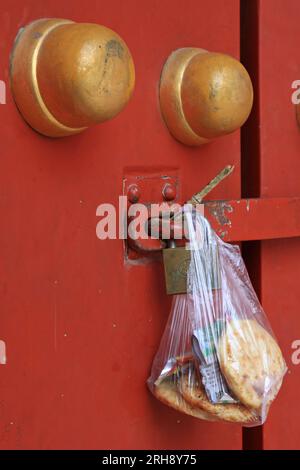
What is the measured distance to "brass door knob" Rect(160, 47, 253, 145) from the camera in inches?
34.9

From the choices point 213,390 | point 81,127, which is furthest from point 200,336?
point 81,127

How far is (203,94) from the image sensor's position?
2.95 feet

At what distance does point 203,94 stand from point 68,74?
22cm

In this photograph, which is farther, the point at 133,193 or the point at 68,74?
the point at 133,193

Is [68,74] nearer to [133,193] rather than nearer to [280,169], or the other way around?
[133,193]

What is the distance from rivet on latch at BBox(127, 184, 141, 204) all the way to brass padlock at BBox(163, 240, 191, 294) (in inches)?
2.7

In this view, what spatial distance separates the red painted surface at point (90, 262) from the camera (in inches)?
31.9

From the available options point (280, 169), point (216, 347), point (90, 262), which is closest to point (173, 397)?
point (216, 347)

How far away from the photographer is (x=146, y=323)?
98cm

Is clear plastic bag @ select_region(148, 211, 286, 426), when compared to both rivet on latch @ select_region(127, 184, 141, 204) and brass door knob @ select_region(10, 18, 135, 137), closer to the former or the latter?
rivet on latch @ select_region(127, 184, 141, 204)

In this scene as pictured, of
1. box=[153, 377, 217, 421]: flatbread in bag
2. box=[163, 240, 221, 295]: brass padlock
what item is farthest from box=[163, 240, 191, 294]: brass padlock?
box=[153, 377, 217, 421]: flatbread in bag

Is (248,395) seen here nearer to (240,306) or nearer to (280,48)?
(240,306)

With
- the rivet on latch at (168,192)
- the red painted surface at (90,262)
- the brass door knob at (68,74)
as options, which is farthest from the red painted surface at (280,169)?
the brass door knob at (68,74)

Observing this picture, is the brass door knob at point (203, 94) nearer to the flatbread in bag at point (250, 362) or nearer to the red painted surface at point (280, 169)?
the red painted surface at point (280, 169)
